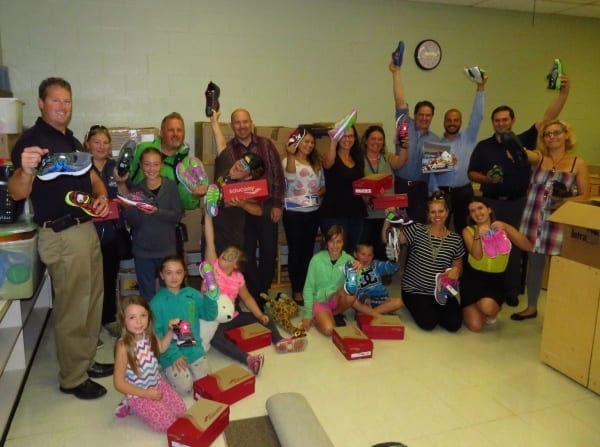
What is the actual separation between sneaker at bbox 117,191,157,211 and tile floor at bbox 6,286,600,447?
1.00 m

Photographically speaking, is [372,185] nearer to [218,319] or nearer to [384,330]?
[384,330]

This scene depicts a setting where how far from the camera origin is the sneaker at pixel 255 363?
2.92m

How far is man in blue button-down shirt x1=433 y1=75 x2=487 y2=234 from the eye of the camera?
4.23m

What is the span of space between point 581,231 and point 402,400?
1.46m

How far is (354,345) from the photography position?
315cm

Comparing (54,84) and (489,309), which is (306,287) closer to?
(489,309)

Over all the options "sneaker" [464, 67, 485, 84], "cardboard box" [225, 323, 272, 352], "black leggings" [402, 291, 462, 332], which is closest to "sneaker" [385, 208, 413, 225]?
"black leggings" [402, 291, 462, 332]

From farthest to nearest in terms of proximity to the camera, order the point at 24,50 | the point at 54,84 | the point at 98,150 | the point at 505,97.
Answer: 1. the point at 505,97
2. the point at 24,50
3. the point at 98,150
4. the point at 54,84

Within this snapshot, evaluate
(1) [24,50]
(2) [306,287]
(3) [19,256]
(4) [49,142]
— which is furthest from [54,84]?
(1) [24,50]

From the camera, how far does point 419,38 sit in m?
5.43

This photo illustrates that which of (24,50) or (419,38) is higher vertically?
(419,38)

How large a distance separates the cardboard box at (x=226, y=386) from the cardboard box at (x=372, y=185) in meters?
1.75

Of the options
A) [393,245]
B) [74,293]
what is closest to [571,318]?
[393,245]

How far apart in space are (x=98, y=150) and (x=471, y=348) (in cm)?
281
